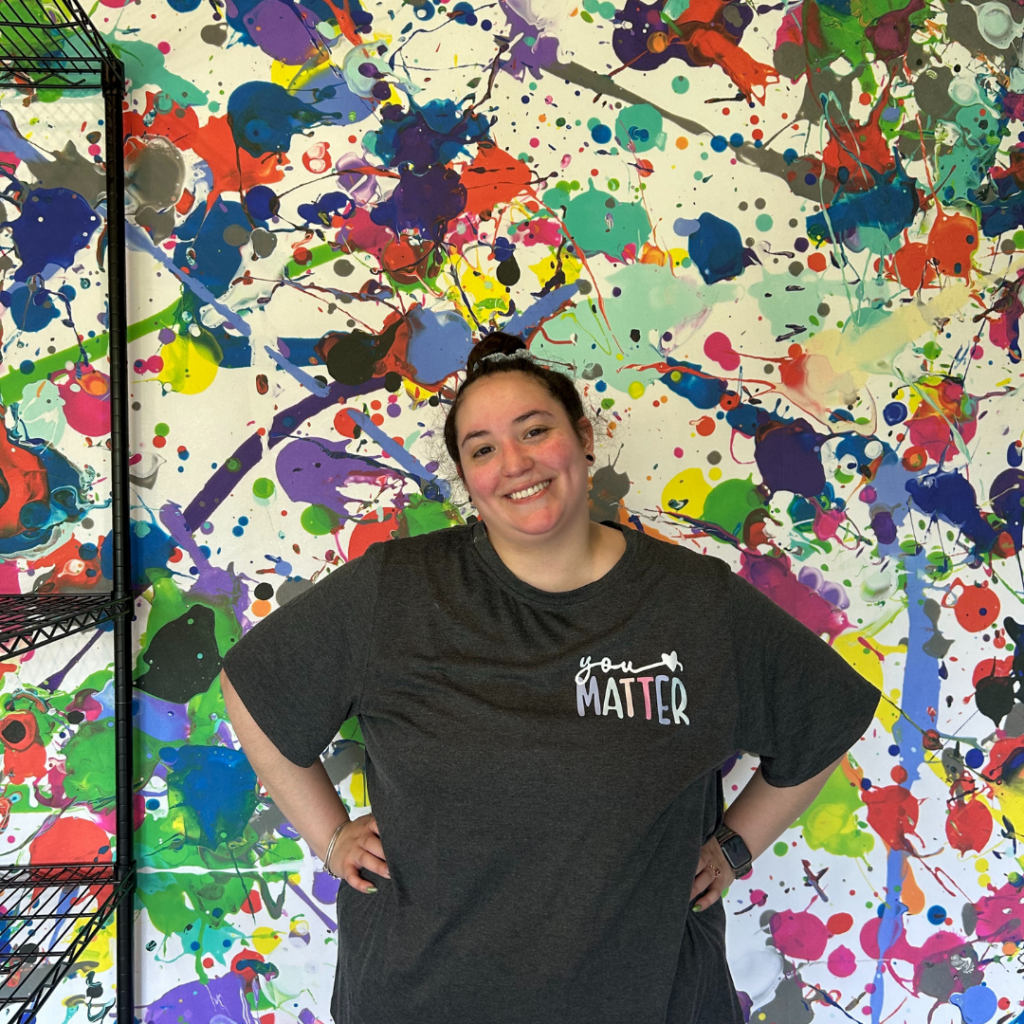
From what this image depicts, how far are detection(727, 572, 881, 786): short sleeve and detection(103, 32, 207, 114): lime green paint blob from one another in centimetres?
133

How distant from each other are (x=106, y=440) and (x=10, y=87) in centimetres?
66

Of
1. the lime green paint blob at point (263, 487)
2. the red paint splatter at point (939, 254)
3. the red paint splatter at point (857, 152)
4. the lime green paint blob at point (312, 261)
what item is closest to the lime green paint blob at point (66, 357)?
the lime green paint blob at point (312, 261)

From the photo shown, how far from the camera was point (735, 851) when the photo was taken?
1311 millimetres

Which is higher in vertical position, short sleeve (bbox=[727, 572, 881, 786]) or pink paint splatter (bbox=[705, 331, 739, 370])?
pink paint splatter (bbox=[705, 331, 739, 370])

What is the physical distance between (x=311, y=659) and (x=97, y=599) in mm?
486

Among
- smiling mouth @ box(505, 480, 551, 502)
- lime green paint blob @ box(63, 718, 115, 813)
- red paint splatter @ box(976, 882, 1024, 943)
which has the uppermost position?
smiling mouth @ box(505, 480, 551, 502)

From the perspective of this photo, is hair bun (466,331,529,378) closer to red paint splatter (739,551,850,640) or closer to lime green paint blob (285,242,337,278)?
lime green paint blob (285,242,337,278)

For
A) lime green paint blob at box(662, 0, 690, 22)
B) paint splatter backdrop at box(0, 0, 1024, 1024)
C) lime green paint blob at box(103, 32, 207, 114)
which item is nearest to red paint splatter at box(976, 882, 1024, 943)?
paint splatter backdrop at box(0, 0, 1024, 1024)

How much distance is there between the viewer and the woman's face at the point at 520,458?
1.14 m

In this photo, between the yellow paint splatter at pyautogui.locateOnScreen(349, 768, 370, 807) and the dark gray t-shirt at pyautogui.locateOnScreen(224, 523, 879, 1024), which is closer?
the dark gray t-shirt at pyautogui.locateOnScreen(224, 523, 879, 1024)

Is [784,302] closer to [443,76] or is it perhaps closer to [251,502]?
[443,76]

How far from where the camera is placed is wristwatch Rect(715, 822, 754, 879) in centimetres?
131

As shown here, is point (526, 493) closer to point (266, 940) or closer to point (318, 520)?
point (318, 520)

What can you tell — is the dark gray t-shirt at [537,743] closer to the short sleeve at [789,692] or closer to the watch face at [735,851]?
the short sleeve at [789,692]
